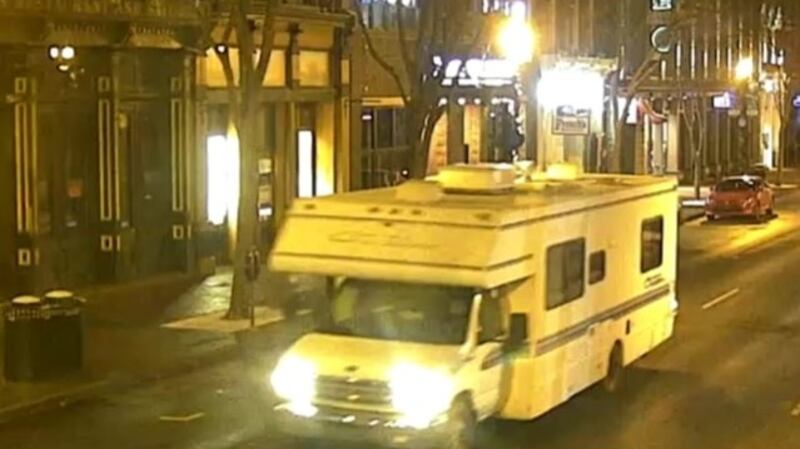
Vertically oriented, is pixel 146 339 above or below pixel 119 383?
above

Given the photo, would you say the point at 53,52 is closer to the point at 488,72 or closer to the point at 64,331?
the point at 64,331

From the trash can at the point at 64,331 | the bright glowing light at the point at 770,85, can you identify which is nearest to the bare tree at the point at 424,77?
the trash can at the point at 64,331

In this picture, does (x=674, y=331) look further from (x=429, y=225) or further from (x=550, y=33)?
(x=550, y=33)

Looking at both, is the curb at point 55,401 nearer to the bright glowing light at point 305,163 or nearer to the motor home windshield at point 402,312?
the motor home windshield at point 402,312

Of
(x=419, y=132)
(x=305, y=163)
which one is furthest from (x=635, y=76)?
(x=419, y=132)

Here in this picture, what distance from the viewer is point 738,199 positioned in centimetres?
4922

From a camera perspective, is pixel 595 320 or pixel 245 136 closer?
pixel 595 320

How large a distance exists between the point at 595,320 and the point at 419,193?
3.22 meters

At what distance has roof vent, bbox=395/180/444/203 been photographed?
54.9 feet

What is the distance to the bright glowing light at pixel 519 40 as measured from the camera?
3542 cm

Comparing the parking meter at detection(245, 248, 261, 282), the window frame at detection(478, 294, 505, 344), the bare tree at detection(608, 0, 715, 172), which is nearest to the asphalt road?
the window frame at detection(478, 294, 505, 344)

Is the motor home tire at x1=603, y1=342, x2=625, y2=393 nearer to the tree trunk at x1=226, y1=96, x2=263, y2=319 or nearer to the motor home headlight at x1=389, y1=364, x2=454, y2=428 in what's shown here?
the motor home headlight at x1=389, y1=364, x2=454, y2=428

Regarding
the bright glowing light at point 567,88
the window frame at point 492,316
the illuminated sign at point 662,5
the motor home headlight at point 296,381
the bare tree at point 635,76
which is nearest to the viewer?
the motor home headlight at point 296,381

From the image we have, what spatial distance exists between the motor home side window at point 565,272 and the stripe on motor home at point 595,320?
337mm
